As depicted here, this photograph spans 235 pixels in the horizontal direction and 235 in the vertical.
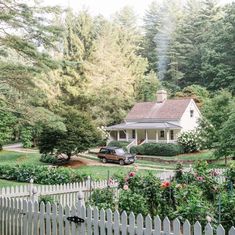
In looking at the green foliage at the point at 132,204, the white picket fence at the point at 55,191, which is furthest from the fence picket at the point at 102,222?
the white picket fence at the point at 55,191

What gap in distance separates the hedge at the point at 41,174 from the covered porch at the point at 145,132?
65.8 feet

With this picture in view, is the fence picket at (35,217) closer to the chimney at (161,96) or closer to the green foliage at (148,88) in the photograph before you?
the chimney at (161,96)

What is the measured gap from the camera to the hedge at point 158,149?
36781 millimetres

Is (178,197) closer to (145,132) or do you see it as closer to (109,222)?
(109,222)

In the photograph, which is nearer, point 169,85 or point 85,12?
point 85,12

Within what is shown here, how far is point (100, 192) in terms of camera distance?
9.06m

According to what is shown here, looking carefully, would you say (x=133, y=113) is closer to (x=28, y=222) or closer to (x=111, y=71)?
(x=111, y=71)

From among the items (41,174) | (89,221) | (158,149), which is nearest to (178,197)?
(89,221)

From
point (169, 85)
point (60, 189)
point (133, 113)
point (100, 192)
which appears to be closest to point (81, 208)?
point (100, 192)

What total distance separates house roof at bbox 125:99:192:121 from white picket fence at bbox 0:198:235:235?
1357 inches

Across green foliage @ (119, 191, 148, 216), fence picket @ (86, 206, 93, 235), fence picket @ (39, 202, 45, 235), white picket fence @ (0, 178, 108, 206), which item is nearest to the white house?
white picket fence @ (0, 178, 108, 206)

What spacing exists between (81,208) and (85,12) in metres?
47.7

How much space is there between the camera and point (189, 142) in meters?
38.1

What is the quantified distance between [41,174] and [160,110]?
24.9m
